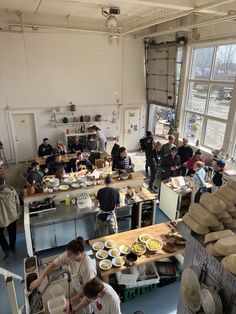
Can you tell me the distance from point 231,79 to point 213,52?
114cm

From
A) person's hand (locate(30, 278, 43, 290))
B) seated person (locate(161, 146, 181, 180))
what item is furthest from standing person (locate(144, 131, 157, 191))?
person's hand (locate(30, 278, 43, 290))

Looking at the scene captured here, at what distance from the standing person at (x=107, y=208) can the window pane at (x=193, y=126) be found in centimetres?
507

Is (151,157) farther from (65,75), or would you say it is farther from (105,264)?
(65,75)

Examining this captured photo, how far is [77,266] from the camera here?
3.05 meters

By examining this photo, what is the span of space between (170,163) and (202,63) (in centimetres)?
383

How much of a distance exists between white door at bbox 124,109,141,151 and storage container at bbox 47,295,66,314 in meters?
8.56

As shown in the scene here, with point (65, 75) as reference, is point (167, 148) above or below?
below

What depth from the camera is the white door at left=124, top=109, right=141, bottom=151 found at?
34.7 ft

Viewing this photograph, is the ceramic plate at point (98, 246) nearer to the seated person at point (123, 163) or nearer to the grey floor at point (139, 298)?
the grey floor at point (139, 298)

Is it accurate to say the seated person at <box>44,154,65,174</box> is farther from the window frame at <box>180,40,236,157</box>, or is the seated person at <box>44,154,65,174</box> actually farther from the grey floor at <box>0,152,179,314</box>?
the window frame at <box>180,40,236,157</box>

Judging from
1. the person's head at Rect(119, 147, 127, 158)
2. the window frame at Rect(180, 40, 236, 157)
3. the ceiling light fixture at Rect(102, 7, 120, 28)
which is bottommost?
the person's head at Rect(119, 147, 127, 158)

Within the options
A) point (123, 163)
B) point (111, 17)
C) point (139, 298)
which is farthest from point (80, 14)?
point (139, 298)

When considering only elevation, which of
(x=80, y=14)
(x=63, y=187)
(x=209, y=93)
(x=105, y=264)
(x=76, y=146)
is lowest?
(x=105, y=264)

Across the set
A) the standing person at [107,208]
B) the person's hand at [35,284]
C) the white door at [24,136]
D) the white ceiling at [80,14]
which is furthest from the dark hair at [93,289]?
the white door at [24,136]
